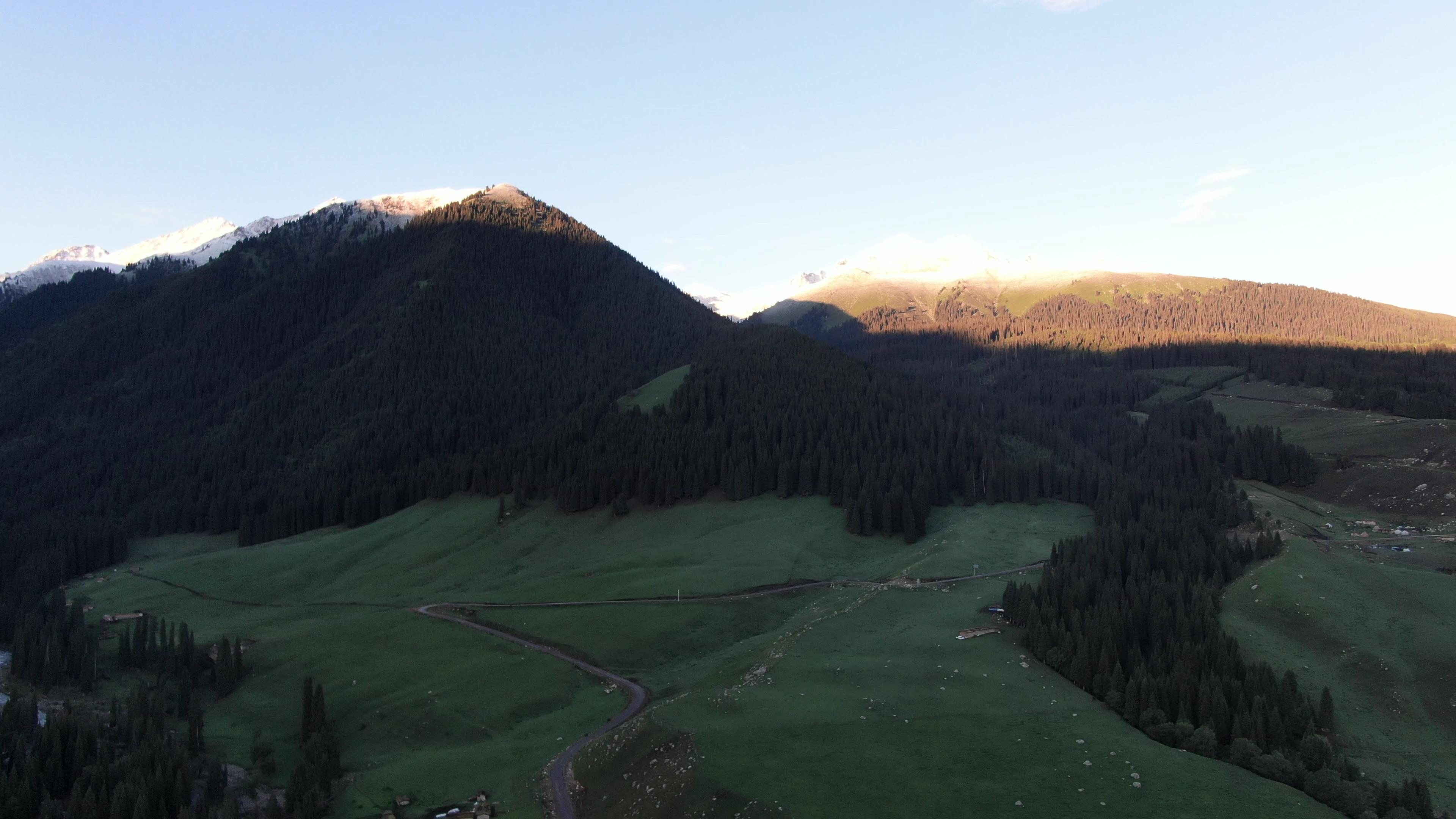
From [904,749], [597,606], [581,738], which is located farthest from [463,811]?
[597,606]

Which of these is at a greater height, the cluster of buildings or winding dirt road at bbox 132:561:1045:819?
winding dirt road at bbox 132:561:1045:819

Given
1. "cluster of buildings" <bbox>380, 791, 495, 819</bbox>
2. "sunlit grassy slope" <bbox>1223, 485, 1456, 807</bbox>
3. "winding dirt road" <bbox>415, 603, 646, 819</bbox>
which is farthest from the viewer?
"winding dirt road" <bbox>415, 603, 646, 819</bbox>

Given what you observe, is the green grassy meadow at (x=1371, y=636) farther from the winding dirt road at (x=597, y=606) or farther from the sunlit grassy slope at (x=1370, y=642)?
the winding dirt road at (x=597, y=606)

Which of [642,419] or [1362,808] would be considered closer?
[1362,808]

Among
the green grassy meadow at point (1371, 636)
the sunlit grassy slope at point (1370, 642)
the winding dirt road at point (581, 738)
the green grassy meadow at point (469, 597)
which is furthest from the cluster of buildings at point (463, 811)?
the sunlit grassy slope at point (1370, 642)

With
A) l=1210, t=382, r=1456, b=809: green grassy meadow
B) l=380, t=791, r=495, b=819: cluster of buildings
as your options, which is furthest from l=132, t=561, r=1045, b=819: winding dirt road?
l=1210, t=382, r=1456, b=809: green grassy meadow

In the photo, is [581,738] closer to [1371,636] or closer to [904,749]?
[904,749]

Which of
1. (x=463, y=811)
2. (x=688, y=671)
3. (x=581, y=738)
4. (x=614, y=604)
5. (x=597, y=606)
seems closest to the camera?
(x=463, y=811)

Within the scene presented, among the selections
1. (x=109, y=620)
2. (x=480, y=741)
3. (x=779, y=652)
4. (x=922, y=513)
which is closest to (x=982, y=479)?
(x=922, y=513)

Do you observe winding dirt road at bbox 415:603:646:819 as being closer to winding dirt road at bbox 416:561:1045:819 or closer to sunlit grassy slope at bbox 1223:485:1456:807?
winding dirt road at bbox 416:561:1045:819

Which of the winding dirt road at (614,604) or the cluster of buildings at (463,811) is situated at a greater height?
the winding dirt road at (614,604)

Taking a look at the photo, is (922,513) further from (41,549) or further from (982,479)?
(41,549)
